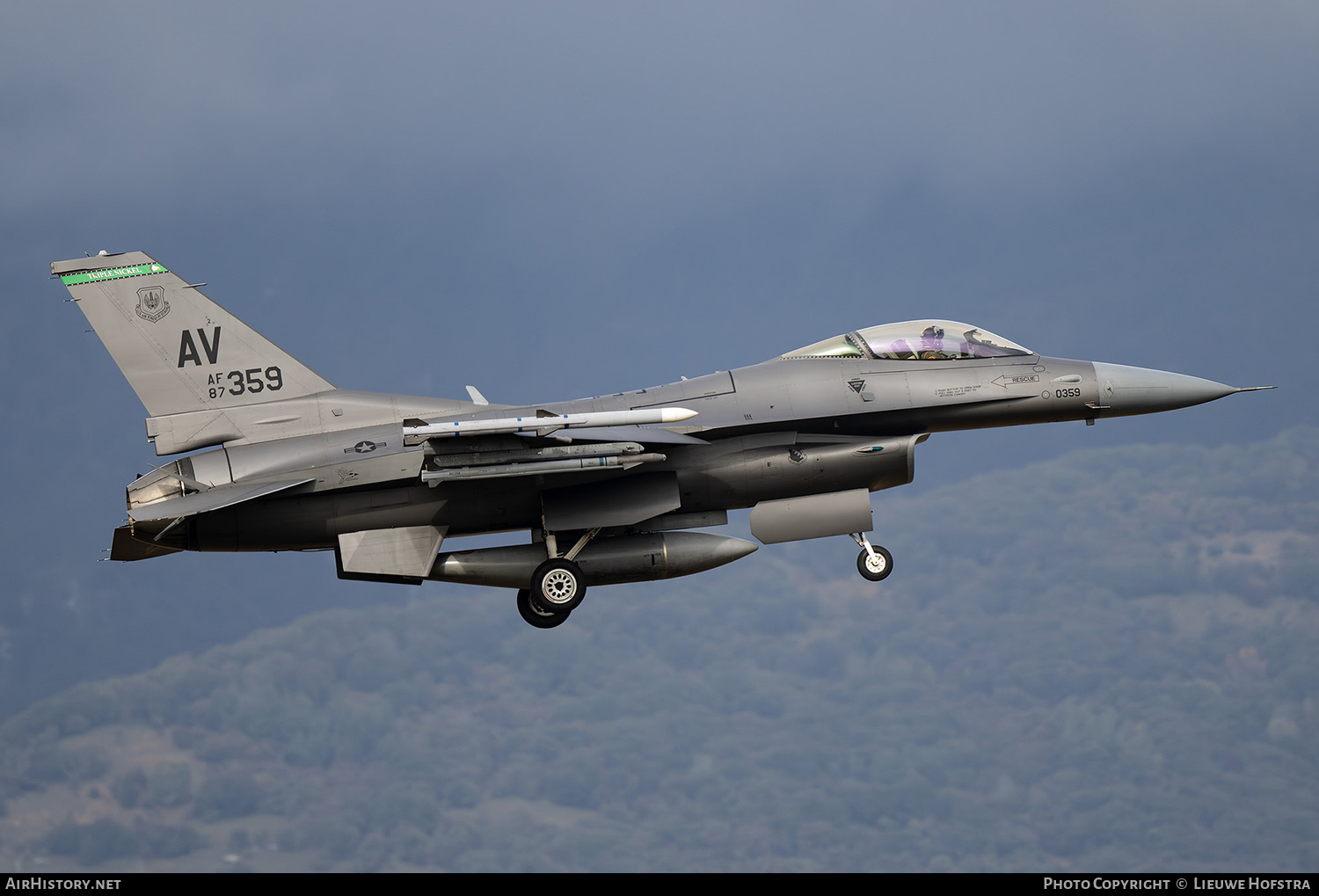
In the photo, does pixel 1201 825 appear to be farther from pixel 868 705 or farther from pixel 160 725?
pixel 160 725

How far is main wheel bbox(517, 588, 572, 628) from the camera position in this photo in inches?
821

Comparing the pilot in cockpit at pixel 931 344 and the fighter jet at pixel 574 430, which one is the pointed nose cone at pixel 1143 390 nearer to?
the fighter jet at pixel 574 430

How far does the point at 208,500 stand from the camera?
1953cm

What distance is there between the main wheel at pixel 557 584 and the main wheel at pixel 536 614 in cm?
13

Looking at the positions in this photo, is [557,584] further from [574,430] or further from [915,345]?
[915,345]

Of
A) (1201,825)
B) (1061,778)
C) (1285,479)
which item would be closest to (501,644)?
(1061,778)

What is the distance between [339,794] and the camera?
164 m

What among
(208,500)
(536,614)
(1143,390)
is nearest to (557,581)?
(536,614)

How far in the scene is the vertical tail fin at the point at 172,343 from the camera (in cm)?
2102

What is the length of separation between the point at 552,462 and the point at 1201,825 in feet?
515

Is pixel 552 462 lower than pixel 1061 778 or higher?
higher

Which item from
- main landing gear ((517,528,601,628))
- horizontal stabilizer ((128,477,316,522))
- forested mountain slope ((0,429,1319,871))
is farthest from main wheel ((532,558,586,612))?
forested mountain slope ((0,429,1319,871))

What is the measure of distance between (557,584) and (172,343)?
6334 mm

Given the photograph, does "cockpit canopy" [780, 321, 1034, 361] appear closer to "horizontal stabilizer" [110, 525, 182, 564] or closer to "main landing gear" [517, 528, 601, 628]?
"main landing gear" [517, 528, 601, 628]
